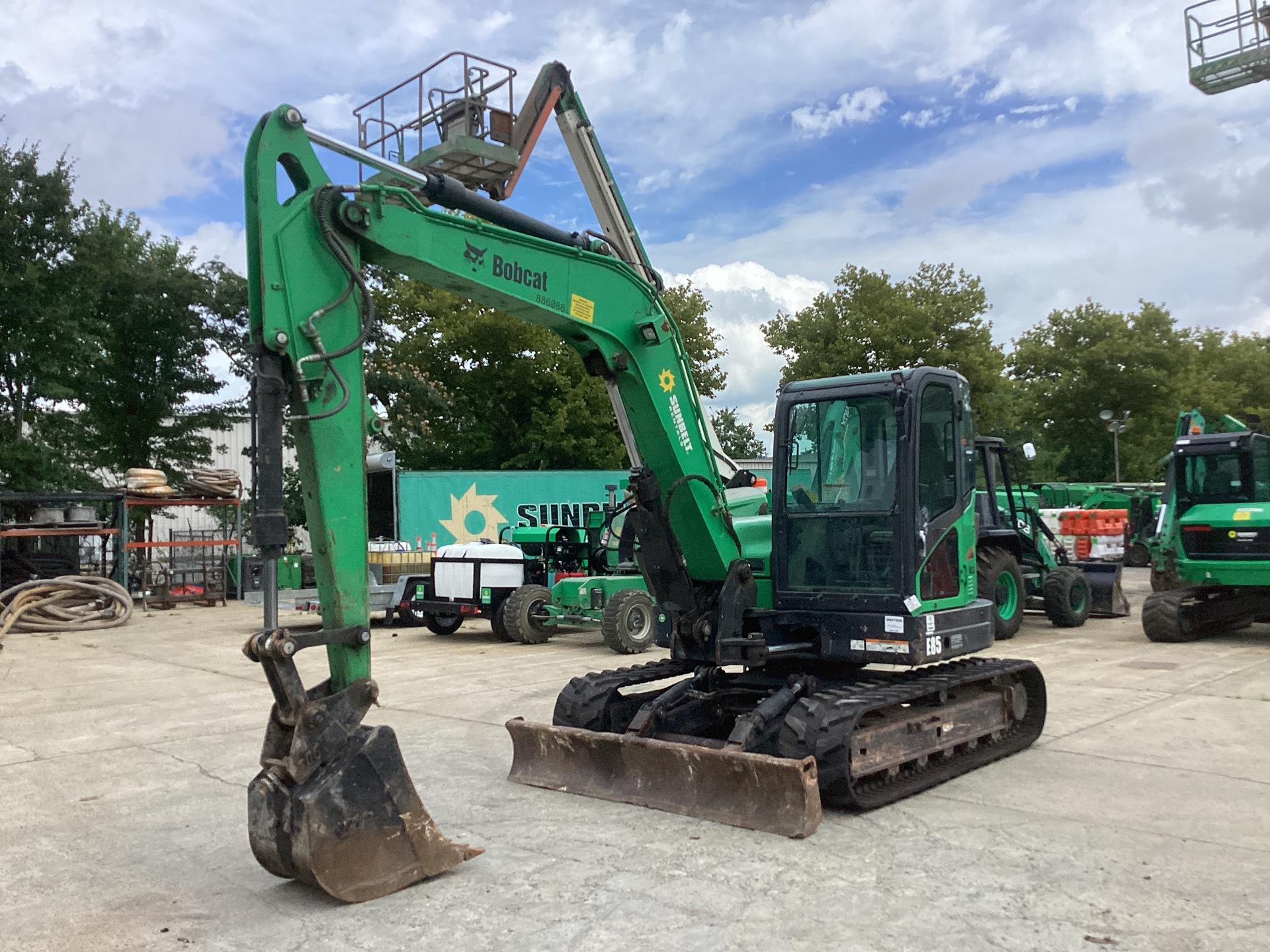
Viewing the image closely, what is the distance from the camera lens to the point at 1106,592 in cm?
1633

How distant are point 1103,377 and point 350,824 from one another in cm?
3718

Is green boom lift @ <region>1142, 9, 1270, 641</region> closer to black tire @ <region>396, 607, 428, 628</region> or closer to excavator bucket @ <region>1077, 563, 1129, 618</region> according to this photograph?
excavator bucket @ <region>1077, 563, 1129, 618</region>

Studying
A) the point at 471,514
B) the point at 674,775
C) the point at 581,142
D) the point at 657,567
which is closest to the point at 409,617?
the point at 471,514

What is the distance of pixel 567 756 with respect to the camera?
6688 mm

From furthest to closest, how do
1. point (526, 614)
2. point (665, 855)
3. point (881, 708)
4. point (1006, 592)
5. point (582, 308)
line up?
point (526, 614)
point (1006, 592)
point (881, 708)
point (582, 308)
point (665, 855)

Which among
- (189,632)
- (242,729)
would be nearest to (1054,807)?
(242,729)

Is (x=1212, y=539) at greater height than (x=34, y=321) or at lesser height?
lesser

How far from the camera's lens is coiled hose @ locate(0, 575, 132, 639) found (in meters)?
17.9

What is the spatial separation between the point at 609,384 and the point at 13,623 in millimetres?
15499

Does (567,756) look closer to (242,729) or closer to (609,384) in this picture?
(609,384)

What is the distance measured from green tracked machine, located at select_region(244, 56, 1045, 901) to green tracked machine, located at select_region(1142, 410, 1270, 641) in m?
6.72

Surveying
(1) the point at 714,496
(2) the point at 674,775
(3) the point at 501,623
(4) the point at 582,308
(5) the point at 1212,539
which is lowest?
(2) the point at 674,775

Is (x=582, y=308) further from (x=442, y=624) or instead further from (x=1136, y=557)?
(x=1136, y=557)

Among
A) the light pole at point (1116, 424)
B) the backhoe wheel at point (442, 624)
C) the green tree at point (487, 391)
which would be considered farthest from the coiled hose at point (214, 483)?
the light pole at point (1116, 424)
